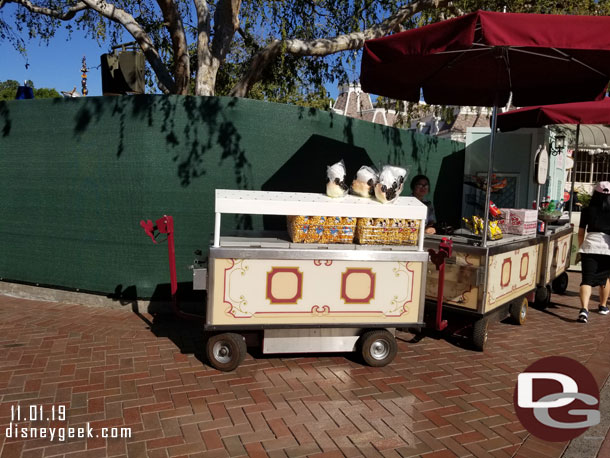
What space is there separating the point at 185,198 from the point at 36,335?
6.78 feet

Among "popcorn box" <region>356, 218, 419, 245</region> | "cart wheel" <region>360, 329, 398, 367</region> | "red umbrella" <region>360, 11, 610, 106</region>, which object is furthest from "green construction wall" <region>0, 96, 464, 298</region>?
"cart wheel" <region>360, 329, 398, 367</region>

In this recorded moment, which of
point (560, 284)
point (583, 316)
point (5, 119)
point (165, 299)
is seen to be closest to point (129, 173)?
point (165, 299)

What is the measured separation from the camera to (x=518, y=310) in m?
5.57

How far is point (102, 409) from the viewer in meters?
3.30

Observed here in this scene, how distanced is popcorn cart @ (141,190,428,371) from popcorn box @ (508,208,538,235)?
6.18 feet

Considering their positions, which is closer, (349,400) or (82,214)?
(349,400)

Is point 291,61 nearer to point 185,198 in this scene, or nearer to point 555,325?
point 185,198

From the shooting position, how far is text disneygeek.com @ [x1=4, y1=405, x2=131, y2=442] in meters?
2.95

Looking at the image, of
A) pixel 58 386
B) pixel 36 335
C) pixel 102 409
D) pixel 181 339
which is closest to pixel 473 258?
pixel 181 339

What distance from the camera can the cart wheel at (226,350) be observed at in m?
3.99

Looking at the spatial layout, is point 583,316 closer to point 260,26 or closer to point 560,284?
point 560,284

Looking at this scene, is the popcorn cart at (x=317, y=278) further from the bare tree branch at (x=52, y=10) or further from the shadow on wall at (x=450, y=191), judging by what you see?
the bare tree branch at (x=52, y=10)

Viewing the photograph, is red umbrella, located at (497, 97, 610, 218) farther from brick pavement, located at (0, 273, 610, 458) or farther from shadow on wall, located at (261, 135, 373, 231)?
brick pavement, located at (0, 273, 610, 458)

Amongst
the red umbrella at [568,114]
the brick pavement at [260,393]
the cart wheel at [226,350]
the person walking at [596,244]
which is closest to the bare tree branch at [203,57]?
the brick pavement at [260,393]
